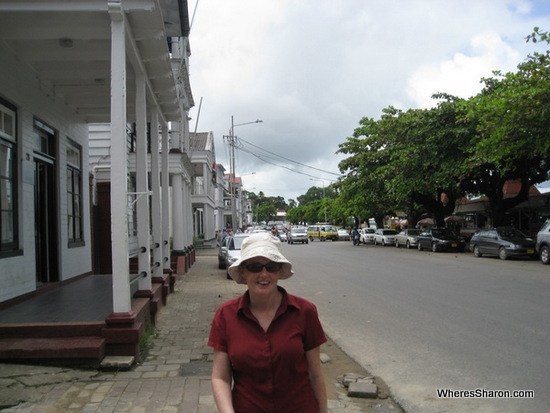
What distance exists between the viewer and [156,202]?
955 cm

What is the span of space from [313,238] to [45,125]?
4941 centimetres

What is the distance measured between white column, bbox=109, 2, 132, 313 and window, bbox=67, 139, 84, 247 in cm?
494

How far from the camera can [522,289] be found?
491 inches

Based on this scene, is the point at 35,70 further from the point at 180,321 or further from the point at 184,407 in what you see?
the point at 184,407

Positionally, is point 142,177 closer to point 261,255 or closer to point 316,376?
point 261,255

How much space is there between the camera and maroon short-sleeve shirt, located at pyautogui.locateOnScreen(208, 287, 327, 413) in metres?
2.49

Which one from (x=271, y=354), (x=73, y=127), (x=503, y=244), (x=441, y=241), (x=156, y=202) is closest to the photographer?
(x=271, y=354)

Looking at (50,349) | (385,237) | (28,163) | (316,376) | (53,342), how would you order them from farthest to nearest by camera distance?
(385,237) < (28,163) < (53,342) < (50,349) < (316,376)

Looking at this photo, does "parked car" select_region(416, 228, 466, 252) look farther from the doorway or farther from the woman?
the woman

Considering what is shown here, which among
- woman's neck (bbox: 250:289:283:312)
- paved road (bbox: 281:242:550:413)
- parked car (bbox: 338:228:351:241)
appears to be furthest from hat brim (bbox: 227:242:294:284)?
parked car (bbox: 338:228:351:241)

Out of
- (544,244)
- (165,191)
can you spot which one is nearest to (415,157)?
(544,244)

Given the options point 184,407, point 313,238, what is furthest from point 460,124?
point 313,238

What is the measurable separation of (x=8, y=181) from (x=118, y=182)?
267cm

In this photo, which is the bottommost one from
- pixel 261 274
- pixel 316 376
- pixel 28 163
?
pixel 316 376
